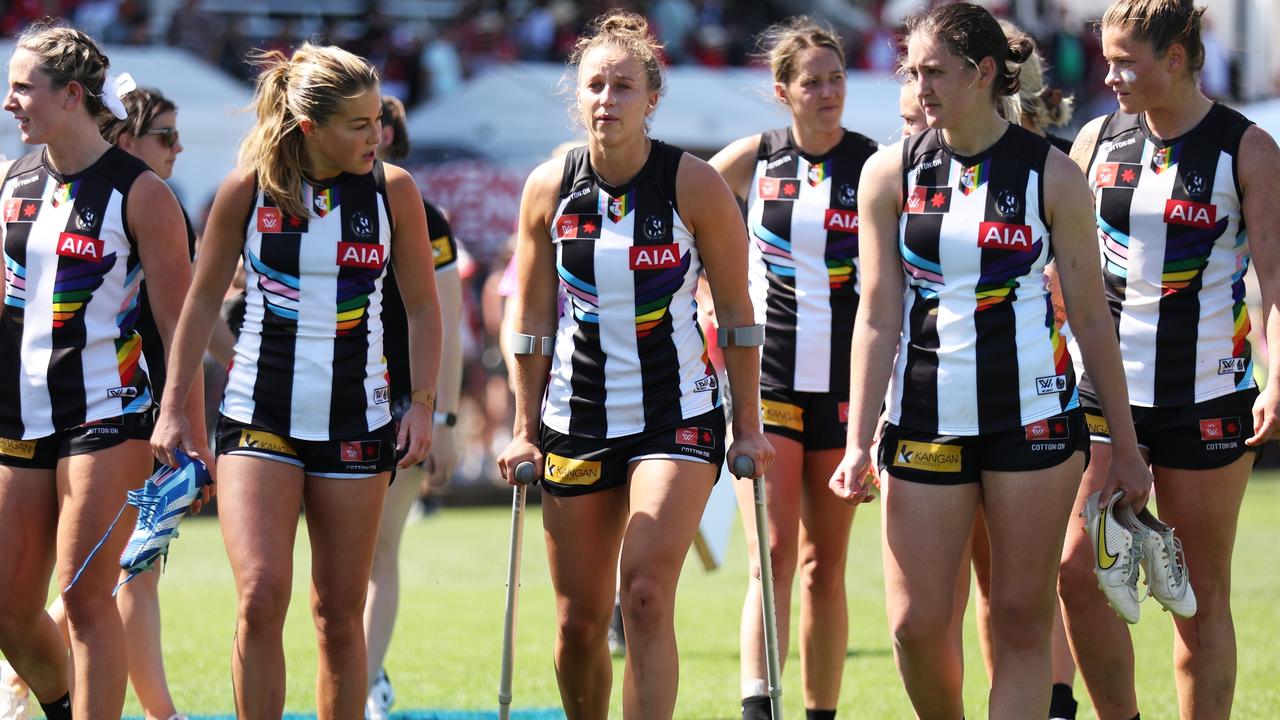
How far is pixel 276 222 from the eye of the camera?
5.10m

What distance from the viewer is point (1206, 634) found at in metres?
5.30

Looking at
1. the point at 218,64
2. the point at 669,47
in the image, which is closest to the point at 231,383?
the point at 218,64

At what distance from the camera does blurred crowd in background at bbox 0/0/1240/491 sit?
18.4m

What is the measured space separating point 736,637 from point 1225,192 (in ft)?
15.3

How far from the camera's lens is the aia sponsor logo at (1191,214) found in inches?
208

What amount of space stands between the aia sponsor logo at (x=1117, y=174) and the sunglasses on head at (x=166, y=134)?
11.5 feet

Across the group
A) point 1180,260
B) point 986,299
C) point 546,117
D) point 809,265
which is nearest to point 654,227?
point 986,299

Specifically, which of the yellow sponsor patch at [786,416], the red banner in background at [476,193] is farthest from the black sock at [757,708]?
the red banner in background at [476,193]

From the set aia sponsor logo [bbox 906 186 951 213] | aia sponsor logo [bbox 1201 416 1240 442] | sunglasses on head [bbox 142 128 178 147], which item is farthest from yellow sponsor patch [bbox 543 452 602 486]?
sunglasses on head [bbox 142 128 178 147]

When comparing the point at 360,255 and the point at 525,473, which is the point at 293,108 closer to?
the point at 360,255

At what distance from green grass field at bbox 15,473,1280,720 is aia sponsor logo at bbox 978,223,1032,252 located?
2701 millimetres

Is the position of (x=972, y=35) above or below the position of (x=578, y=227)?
above

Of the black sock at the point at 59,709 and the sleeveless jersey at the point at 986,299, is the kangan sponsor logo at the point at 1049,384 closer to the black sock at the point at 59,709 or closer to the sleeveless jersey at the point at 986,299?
the sleeveless jersey at the point at 986,299

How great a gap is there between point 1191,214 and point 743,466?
167 cm
